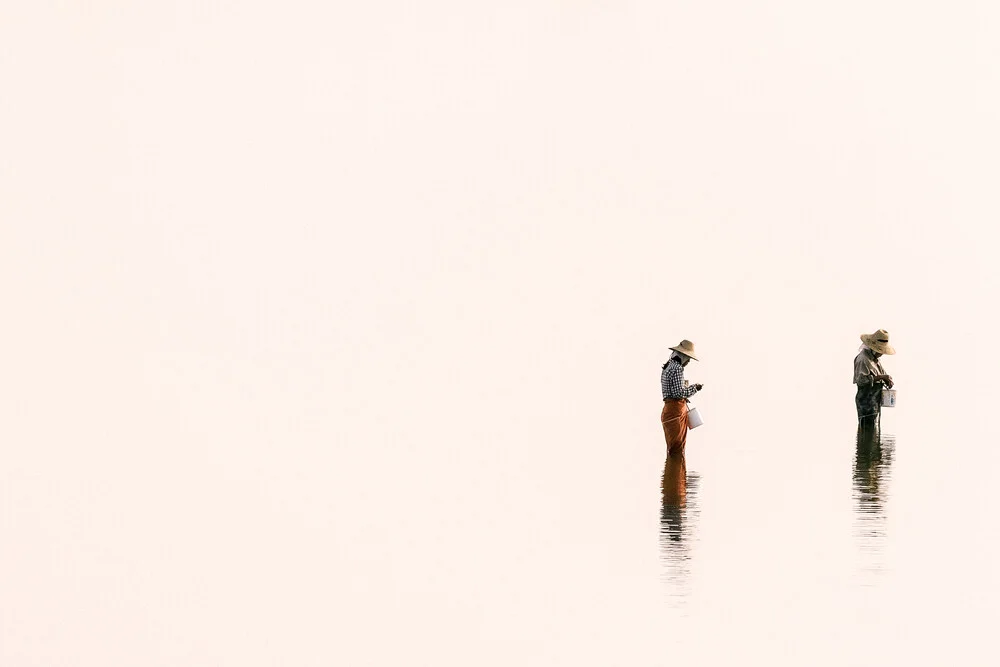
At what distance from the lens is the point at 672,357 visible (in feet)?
63.4

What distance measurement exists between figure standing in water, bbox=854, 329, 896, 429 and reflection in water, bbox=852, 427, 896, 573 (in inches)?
9.4

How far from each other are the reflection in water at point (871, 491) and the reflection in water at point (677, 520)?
1492mm

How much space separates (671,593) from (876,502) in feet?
15.0

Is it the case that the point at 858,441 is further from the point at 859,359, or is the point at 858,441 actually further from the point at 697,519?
the point at 697,519

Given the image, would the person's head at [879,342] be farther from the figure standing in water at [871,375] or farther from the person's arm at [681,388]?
the person's arm at [681,388]

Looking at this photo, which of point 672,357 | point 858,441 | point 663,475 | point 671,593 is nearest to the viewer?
point 671,593

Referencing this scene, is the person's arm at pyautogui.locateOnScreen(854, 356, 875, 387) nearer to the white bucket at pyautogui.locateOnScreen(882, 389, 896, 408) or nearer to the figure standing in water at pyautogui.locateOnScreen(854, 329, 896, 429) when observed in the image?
the figure standing in water at pyautogui.locateOnScreen(854, 329, 896, 429)

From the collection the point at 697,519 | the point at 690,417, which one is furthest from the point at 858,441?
the point at 697,519

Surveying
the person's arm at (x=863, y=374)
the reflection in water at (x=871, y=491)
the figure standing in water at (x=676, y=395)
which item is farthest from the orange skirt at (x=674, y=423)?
the person's arm at (x=863, y=374)

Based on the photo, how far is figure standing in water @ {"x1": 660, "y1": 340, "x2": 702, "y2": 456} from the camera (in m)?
19.2

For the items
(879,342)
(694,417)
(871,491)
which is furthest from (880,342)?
(871,491)

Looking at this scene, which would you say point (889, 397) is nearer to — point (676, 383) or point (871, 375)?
point (871, 375)

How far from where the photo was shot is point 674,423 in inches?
763

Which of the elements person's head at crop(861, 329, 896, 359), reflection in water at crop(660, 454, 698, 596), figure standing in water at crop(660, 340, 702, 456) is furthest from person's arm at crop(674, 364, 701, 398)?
person's head at crop(861, 329, 896, 359)
